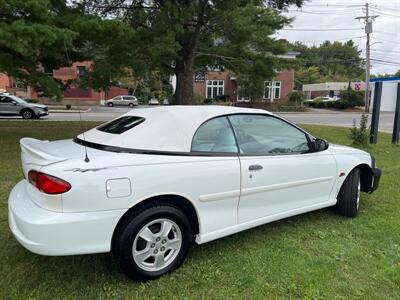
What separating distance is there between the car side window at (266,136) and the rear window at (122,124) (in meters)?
0.97

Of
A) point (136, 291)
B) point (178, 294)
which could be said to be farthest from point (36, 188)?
point (178, 294)

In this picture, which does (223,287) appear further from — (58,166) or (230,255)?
(58,166)

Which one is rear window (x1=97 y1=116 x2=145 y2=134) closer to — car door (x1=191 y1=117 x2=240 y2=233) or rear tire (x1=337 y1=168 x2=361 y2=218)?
car door (x1=191 y1=117 x2=240 y2=233)

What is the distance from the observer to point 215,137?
3475mm

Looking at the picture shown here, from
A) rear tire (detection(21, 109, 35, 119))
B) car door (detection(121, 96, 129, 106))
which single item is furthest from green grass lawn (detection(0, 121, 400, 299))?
car door (detection(121, 96, 129, 106))

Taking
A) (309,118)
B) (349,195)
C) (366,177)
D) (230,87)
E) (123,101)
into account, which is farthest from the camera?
(230,87)

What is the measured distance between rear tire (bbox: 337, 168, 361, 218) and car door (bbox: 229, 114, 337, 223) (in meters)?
0.34

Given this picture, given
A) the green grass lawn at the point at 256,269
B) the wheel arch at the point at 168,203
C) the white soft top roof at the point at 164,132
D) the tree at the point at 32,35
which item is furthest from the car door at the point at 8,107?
the wheel arch at the point at 168,203

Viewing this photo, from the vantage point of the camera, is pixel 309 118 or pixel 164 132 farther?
pixel 309 118

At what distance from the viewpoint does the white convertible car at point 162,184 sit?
2674 millimetres

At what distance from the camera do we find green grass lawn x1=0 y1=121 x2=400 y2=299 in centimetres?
291

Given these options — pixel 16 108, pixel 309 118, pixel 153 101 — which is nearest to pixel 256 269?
pixel 16 108

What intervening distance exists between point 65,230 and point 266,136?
2332mm

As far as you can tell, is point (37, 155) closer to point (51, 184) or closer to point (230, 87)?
point (51, 184)
